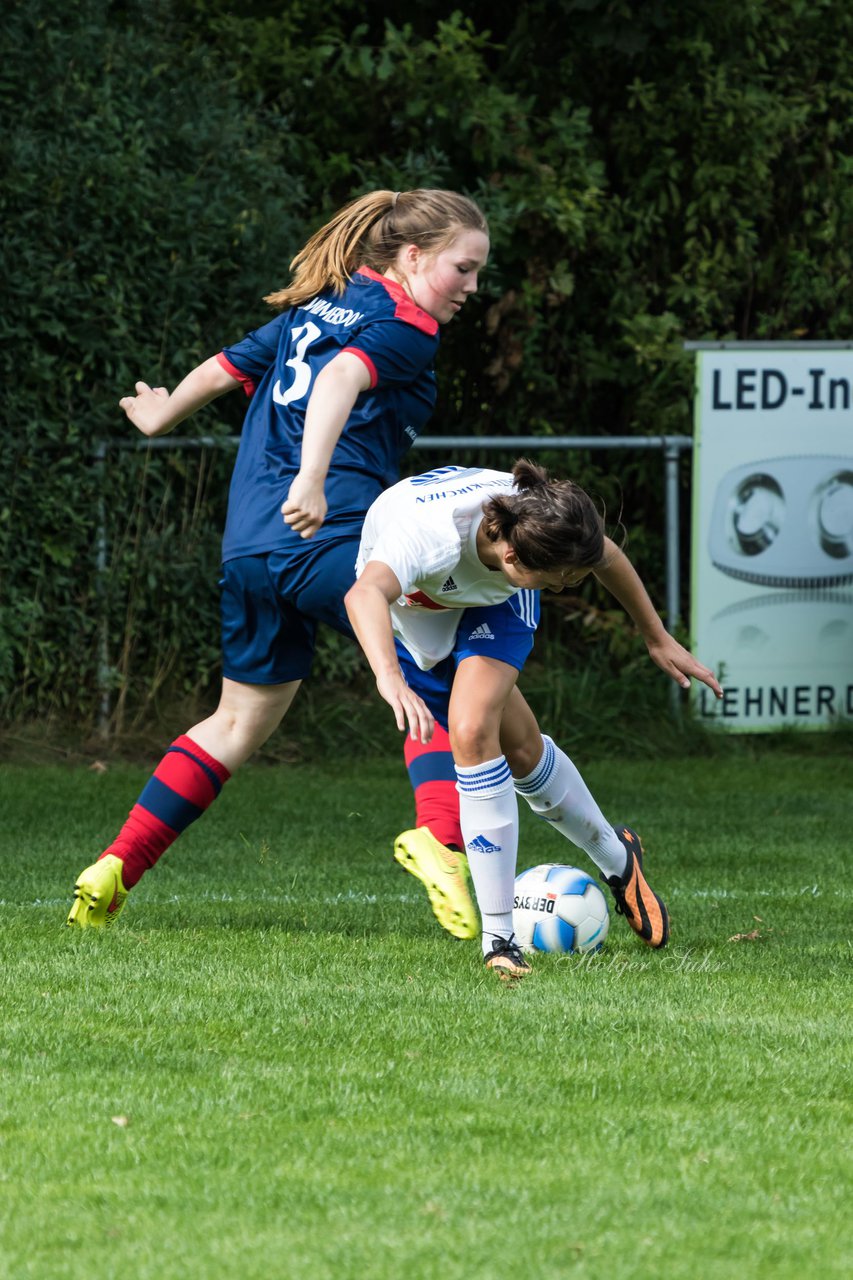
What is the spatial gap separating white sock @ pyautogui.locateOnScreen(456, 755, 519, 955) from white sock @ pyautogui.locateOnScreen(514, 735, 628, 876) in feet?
1.14

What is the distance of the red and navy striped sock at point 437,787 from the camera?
15.5 ft

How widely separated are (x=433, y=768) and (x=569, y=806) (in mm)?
361

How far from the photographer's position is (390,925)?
5.09 m

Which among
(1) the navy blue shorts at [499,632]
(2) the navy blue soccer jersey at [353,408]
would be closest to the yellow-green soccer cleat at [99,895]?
(2) the navy blue soccer jersey at [353,408]

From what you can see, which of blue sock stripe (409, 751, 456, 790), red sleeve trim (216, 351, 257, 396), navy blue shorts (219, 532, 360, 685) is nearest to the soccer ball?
blue sock stripe (409, 751, 456, 790)

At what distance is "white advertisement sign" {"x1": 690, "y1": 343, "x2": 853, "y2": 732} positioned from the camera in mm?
9555

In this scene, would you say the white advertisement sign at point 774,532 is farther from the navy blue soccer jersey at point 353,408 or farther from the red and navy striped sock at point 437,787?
the red and navy striped sock at point 437,787

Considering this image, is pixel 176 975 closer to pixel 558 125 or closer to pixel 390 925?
pixel 390 925

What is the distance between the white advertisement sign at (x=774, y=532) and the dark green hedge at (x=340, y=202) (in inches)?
33.6

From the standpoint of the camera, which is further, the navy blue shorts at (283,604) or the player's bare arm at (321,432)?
the navy blue shorts at (283,604)

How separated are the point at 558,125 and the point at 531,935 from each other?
6785 millimetres

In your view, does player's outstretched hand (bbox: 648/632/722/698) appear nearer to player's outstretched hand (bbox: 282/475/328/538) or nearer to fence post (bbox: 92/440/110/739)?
player's outstretched hand (bbox: 282/475/328/538)

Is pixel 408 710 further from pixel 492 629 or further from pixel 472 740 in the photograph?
pixel 492 629

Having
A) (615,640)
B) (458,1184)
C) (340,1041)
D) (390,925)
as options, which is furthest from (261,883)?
(615,640)
